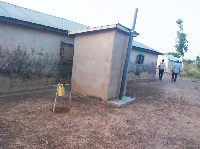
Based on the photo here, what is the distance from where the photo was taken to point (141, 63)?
1287cm

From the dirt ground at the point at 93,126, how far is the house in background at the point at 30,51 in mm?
1159

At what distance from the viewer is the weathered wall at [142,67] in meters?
11.9

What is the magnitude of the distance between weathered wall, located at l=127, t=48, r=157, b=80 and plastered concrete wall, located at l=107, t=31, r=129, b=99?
549cm

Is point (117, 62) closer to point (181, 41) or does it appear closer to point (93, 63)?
point (93, 63)

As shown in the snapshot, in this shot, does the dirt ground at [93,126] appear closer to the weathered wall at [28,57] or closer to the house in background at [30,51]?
the weathered wall at [28,57]

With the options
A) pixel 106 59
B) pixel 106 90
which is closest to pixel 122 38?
pixel 106 59

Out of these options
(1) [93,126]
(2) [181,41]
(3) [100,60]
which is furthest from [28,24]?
(2) [181,41]

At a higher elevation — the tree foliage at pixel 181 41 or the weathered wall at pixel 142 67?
the tree foliage at pixel 181 41

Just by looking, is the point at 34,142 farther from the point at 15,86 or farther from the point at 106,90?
the point at 15,86

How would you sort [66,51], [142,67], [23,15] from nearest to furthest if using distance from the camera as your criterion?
[23,15] → [66,51] → [142,67]

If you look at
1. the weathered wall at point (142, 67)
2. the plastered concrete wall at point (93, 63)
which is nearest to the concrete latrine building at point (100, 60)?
the plastered concrete wall at point (93, 63)

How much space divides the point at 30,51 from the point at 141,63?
935 centimetres

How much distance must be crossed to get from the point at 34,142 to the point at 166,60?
107 ft

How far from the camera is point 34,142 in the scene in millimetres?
2938
